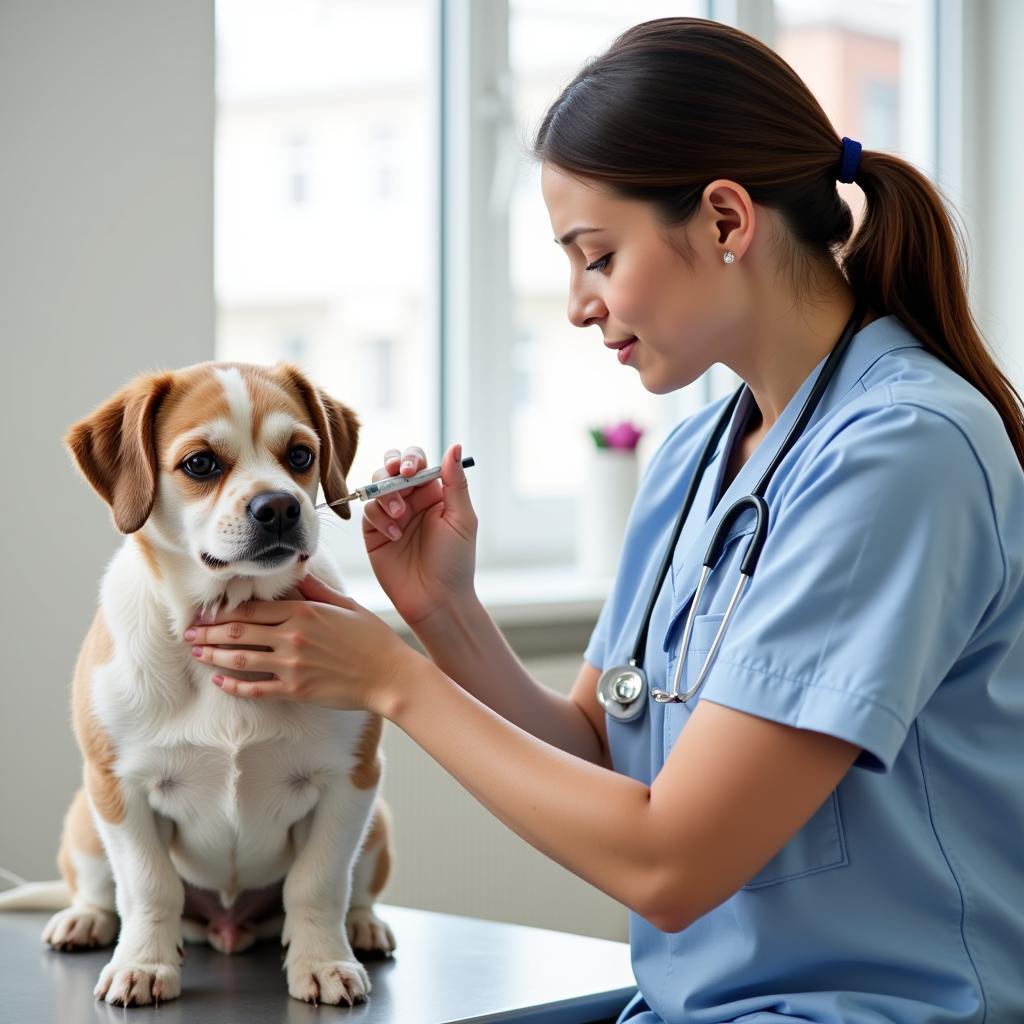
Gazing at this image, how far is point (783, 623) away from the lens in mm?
991

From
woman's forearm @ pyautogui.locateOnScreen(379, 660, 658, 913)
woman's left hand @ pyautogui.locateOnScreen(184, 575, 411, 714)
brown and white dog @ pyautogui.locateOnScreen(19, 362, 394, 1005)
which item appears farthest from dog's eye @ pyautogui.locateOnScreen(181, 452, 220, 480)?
woman's forearm @ pyautogui.locateOnScreen(379, 660, 658, 913)

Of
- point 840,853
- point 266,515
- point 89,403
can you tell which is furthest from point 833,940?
point 89,403

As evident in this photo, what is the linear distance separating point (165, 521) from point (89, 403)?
2.22 ft

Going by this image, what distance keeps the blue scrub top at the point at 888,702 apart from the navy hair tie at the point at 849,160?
17 centimetres

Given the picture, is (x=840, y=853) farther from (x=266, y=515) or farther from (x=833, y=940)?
(x=266, y=515)

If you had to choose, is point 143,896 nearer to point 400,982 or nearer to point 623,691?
point 400,982

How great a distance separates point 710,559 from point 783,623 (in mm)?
180

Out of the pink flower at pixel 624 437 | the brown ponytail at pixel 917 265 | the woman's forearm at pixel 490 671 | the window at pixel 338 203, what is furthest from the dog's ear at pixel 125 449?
the pink flower at pixel 624 437

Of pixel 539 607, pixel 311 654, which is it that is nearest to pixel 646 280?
pixel 311 654

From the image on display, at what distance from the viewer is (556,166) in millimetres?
1192

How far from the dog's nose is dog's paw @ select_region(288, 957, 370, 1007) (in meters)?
0.40

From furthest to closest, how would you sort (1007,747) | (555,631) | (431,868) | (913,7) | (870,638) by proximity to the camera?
1. (913,7)
2. (555,631)
3. (431,868)
4. (1007,747)
5. (870,638)

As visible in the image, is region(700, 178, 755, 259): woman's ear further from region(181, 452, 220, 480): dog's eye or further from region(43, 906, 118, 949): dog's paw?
region(43, 906, 118, 949): dog's paw

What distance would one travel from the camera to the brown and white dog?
1.20m
